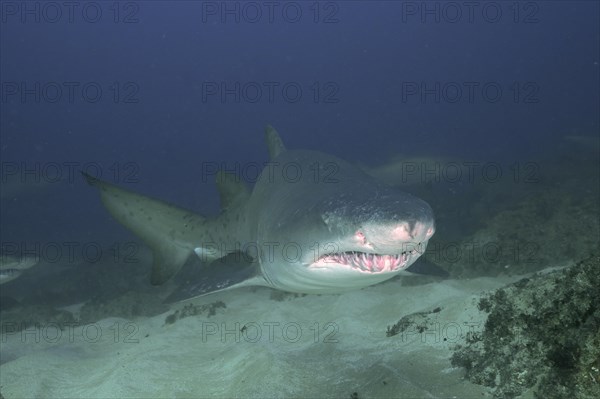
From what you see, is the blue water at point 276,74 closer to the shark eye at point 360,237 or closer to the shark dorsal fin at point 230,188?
the shark dorsal fin at point 230,188

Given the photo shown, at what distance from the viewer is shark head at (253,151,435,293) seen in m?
Answer: 3.31

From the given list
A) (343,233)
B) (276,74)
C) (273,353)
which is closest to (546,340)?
(343,233)

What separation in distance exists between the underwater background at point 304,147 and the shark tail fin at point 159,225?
1.13 metres

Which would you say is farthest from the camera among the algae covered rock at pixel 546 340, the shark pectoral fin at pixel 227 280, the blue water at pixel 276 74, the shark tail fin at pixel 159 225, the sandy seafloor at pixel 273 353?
the blue water at pixel 276 74

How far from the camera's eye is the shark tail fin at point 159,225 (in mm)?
6066

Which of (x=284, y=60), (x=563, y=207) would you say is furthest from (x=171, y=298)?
(x=284, y=60)

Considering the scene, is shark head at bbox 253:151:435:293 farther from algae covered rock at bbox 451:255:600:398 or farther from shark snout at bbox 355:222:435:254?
algae covered rock at bbox 451:255:600:398

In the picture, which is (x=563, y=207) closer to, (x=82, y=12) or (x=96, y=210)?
(x=96, y=210)

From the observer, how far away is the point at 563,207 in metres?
9.06

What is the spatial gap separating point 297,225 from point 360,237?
0.96 m

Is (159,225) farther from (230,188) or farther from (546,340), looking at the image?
(546,340)

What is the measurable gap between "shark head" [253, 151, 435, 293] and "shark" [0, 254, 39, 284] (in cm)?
646

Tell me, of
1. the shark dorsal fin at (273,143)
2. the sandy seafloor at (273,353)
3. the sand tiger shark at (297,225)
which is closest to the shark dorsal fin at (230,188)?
the sand tiger shark at (297,225)

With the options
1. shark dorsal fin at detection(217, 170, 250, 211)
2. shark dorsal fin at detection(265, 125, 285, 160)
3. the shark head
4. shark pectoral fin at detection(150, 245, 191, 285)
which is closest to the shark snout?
the shark head
